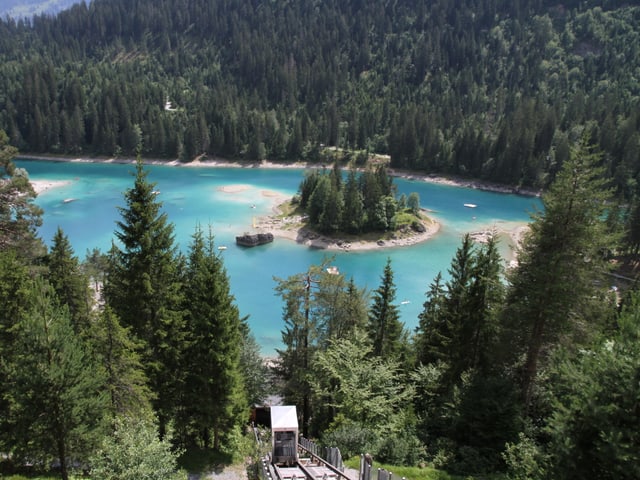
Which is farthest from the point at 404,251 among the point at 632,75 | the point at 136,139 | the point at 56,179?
the point at 632,75

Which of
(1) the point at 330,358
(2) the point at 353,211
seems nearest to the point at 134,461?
(1) the point at 330,358

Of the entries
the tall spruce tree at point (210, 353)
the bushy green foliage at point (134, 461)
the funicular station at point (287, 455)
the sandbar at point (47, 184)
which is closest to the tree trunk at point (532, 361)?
the funicular station at point (287, 455)

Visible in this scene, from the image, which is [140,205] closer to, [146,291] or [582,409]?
[146,291]

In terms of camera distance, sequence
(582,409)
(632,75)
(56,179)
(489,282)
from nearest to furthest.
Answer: (582,409), (489,282), (56,179), (632,75)

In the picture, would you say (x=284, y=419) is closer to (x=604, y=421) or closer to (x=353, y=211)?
(x=604, y=421)

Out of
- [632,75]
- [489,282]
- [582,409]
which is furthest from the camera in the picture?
[632,75]

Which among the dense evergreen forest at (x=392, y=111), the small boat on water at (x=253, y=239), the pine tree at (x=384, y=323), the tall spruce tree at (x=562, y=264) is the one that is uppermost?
the dense evergreen forest at (x=392, y=111)

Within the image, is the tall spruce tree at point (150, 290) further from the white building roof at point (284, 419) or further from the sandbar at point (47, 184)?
the sandbar at point (47, 184)

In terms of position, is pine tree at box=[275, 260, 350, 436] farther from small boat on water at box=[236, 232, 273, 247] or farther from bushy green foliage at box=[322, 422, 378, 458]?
small boat on water at box=[236, 232, 273, 247]
